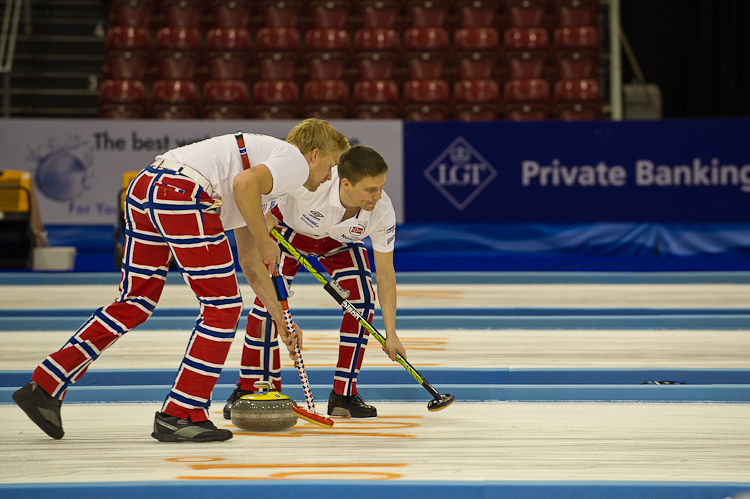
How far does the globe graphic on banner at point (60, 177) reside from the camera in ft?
27.7

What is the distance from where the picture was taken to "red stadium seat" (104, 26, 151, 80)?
33.1 ft

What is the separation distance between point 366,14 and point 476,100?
6.77 feet

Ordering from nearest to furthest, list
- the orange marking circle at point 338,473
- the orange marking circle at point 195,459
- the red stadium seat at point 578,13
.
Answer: the orange marking circle at point 338,473 < the orange marking circle at point 195,459 < the red stadium seat at point 578,13

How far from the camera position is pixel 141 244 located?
2.70 meters

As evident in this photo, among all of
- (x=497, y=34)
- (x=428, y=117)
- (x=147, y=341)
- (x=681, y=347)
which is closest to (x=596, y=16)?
(x=497, y=34)

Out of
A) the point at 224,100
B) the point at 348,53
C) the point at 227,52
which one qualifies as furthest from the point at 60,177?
the point at 348,53

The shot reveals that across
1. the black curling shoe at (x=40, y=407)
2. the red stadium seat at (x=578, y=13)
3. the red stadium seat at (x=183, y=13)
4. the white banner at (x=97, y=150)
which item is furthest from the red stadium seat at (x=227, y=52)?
the black curling shoe at (x=40, y=407)

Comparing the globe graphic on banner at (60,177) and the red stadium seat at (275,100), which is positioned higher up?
the red stadium seat at (275,100)

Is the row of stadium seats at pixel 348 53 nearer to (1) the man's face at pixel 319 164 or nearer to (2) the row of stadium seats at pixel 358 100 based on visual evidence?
(2) the row of stadium seats at pixel 358 100

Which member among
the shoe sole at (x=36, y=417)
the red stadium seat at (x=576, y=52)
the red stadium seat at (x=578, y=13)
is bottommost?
the shoe sole at (x=36, y=417)

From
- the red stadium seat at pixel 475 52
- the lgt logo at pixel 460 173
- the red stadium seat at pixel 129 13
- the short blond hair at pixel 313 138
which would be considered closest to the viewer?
the short blond hair at pixel 313 138

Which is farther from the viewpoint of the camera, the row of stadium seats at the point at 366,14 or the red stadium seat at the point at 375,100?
the row of stadium seats at the point at 366,14

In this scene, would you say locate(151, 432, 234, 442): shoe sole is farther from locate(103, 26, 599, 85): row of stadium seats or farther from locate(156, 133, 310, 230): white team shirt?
locate(103, 26, 599, 85): row of stadium seats

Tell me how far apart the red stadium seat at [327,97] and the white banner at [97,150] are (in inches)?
42.5
